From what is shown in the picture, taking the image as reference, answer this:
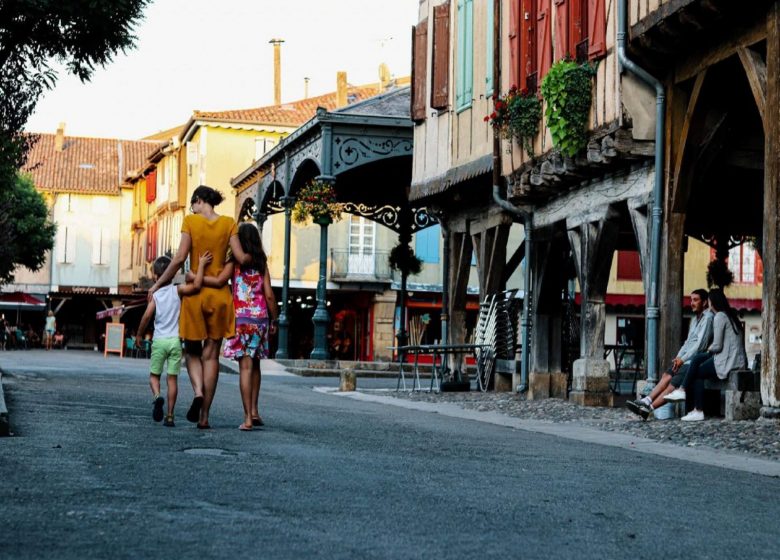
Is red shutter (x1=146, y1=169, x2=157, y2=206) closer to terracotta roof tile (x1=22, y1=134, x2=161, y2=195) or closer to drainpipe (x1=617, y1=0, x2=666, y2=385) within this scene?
terracotta roof tile (x1=22, y1=134, x2=161, y2=195)

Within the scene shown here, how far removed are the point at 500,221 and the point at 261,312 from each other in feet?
33.1

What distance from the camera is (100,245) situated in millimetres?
74750

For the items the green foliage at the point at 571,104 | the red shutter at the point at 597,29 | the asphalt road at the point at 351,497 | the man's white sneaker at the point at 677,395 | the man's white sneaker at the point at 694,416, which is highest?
the red shutter at the point at 597,29

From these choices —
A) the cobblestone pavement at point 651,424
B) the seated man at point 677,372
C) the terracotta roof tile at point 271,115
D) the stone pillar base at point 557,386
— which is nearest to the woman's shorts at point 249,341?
the cobblestone pavement at point 651,424

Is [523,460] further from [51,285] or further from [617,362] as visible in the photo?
[51,285]

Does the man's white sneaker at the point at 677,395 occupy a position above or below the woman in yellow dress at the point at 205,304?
below

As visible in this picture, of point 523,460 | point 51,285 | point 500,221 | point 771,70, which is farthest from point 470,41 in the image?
point 51,285

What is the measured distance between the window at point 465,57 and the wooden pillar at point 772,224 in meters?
9.48

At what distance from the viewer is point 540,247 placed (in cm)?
1884

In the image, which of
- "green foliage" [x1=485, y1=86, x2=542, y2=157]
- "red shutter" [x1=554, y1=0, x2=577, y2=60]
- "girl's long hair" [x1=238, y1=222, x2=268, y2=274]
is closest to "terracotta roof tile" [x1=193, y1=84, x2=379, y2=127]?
"green foliage" [x1=485, y1=86, x2=542, y2=157]

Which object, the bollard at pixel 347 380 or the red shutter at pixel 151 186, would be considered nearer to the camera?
the bollard at pixel 347 380

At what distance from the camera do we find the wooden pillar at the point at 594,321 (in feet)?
52.5

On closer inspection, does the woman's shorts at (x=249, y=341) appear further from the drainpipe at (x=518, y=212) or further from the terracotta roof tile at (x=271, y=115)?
the terracotta roof tile at (x=271, y=115)

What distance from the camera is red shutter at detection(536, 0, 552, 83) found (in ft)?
56.6
